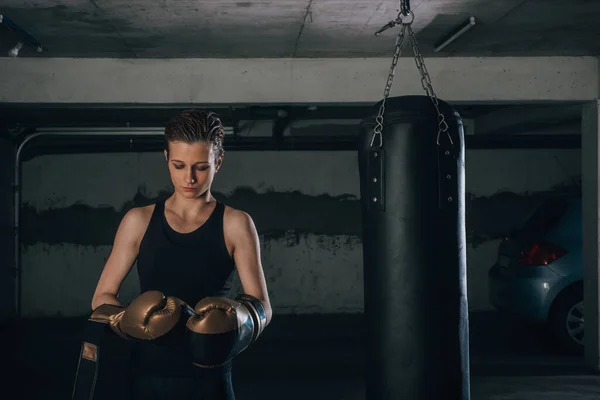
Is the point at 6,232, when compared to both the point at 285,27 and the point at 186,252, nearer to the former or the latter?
the point at 285,27

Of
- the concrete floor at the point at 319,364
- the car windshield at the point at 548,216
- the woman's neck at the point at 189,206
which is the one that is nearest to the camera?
the woman's neck at the point at 189,206

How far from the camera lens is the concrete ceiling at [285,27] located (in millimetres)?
4832

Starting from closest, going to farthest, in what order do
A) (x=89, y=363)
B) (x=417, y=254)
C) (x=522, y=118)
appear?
1. (x=89, y=363)
2. (x=417, y=254)
3. (x=522, y=118)

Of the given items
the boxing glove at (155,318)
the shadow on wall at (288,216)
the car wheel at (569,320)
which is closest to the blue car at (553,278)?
the car wheel at (569,320)

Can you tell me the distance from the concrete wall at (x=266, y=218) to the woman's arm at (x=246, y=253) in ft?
23.5

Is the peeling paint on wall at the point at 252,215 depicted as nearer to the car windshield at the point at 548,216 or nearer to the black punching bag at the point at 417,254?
the car windshield at the point at 548,216

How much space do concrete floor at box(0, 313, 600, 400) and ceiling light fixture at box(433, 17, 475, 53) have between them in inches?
111

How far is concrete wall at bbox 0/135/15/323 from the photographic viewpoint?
29.6 ft

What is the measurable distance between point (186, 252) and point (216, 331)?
39 centimetres

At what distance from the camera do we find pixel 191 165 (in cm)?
262

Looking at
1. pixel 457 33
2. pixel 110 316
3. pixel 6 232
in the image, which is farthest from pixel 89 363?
pixel 6 232

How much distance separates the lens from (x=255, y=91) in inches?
256

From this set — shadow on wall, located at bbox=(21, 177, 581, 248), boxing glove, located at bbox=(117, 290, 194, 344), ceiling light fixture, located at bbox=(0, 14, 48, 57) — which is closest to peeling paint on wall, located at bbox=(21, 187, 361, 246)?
shadow on wall, located at bbox=(21, 177, 581, 248)

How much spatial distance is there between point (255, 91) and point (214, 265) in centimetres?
406
